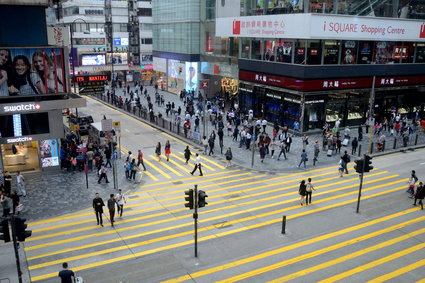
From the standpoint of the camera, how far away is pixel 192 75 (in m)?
55.5

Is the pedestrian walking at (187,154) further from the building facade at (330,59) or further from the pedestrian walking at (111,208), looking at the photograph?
the building facade at (330,59)

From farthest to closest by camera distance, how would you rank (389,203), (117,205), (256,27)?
(256,27) → (389,203) → (117,205)

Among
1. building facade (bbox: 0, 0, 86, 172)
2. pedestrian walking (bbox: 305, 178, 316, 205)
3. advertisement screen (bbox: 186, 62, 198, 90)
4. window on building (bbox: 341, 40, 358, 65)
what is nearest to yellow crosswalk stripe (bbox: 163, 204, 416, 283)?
pedestrian walking (bbox: 305, 178, 316, 205)

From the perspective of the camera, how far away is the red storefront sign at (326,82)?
34.7 meters

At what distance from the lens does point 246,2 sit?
1574 inches

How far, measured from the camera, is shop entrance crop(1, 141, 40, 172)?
25.7m

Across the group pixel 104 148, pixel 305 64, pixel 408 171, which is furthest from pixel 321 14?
pixel 104 148

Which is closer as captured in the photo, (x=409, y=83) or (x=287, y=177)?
(x=287, y=177)

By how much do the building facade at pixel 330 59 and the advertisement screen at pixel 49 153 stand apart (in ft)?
68.6

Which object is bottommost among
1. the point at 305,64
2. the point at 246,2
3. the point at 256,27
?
the point at 305,64

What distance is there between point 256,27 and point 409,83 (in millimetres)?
17222

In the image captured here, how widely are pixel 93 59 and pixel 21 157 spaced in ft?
140

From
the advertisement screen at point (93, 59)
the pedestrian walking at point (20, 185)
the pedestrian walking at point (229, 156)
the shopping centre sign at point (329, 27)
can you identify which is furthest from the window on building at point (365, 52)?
the advertisement screen at point (93, 59)

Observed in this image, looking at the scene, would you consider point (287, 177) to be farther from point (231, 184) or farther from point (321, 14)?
point (321, 14)
